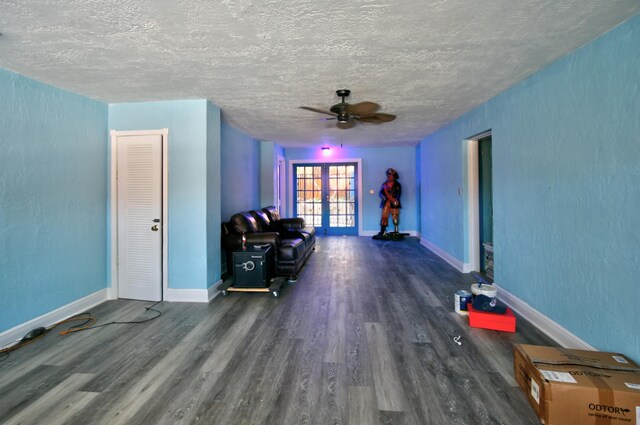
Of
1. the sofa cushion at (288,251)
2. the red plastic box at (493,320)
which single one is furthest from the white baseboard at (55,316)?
the red plastic box at (493,320)

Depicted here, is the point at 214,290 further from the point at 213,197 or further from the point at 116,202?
the point at 116,202

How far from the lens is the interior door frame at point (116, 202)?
3311 millimetres

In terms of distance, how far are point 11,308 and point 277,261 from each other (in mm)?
2627

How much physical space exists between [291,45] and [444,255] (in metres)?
4.44

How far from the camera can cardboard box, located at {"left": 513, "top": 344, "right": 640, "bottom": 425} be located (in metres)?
1.43

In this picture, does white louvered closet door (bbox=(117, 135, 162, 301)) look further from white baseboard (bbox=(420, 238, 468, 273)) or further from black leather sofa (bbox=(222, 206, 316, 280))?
white baseboard (bbox=(420, 238, 468, 273))

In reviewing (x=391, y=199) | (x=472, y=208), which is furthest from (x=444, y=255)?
(x=391, y=199)

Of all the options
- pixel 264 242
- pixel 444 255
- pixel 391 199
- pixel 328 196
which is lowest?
pixel 444 255

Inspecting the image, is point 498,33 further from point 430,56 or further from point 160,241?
point 160,241

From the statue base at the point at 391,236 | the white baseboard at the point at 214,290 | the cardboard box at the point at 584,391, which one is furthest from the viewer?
the statue base at the point at 391,236

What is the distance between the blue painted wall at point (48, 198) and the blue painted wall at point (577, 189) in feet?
15.1

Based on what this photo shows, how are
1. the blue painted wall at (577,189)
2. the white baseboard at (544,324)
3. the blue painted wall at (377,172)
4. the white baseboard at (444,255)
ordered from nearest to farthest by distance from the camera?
the blue painted wall at (577,189) → the white baseboard at (544,324) → the white baseboard at (444,255) → the blue painted wall at (377,172)

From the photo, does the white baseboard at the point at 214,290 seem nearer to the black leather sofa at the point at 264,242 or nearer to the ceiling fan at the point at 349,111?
the black leather sofa at the point at 264,242

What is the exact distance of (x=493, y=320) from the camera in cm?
259
